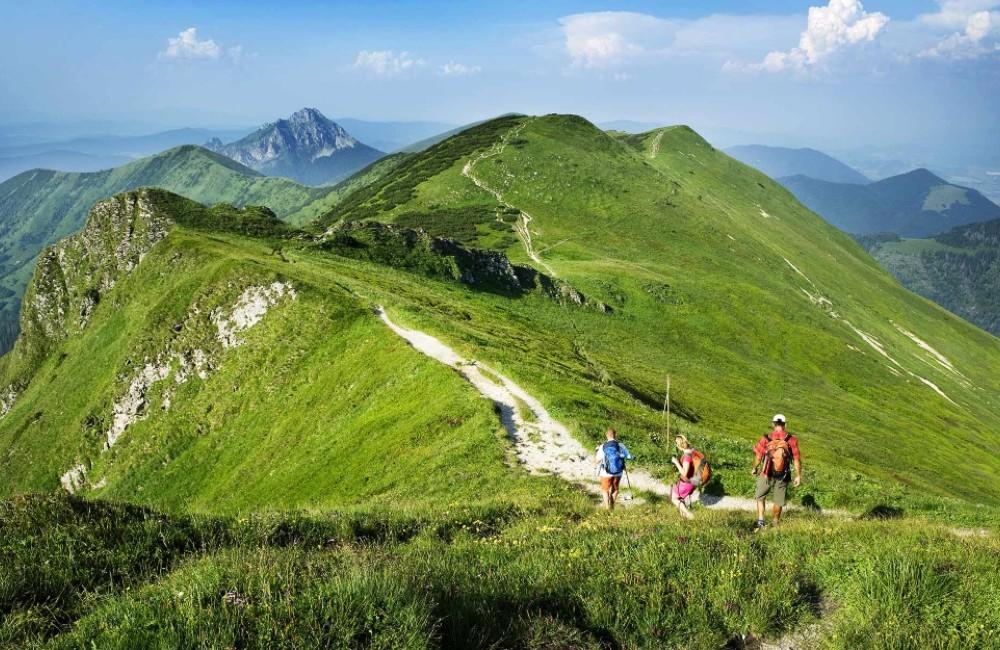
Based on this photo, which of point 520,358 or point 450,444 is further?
point 520,358

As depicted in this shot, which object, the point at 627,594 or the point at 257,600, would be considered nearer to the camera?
the point at 257,600

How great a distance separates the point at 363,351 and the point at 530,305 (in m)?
39.4

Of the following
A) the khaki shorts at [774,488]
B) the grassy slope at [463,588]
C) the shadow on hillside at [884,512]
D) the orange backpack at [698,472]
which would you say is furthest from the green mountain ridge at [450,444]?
the orange backpack at [698,472]

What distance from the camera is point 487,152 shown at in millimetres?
189625

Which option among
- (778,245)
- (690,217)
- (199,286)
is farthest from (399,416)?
(778,245)

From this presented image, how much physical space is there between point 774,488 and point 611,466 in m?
4.82

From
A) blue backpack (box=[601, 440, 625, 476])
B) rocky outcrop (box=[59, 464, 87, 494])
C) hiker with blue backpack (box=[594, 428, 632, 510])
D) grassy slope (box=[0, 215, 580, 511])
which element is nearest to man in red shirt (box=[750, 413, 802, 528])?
hiker with blue backpack (box=[594, 428, 632, 510])

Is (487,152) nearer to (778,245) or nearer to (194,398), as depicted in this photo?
(778,245)

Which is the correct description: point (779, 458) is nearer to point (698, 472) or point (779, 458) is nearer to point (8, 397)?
point (698, 472)

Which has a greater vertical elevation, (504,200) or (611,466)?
(504,200)

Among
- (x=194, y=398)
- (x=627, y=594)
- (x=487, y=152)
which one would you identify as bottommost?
(x=194, y=398)

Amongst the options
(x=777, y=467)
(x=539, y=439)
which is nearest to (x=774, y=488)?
(x=777, y=467)

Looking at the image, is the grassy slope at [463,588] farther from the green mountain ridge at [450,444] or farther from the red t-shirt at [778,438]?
the red t-shirt at [778,438]

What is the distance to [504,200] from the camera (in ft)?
516
